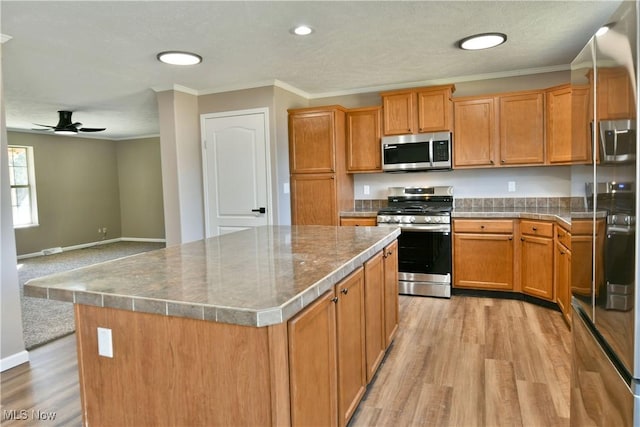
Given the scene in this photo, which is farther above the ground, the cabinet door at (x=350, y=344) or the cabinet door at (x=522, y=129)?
the cabinet door at (x=522, y=129)

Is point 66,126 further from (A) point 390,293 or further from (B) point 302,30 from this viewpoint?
(A) point 390,293

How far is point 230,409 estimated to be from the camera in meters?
1.29

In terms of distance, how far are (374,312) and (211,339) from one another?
127cm

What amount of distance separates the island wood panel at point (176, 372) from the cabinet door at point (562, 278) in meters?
2.82

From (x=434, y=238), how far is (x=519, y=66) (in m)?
1.92

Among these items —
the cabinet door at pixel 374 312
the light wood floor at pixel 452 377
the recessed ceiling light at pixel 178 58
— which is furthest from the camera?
the recessed ceiling light at pixel 178 58

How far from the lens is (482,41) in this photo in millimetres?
3270

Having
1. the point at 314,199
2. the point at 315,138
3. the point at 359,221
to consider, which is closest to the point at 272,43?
the point at 315,138

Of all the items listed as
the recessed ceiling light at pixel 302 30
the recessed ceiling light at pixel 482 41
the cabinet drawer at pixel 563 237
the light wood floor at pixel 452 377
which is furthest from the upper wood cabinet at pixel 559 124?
the recessed ceiling light at pixel 302 30

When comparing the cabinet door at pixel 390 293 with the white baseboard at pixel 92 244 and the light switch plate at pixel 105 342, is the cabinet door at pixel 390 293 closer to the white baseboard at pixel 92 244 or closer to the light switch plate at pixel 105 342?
the light switch plate at pixel 105 342

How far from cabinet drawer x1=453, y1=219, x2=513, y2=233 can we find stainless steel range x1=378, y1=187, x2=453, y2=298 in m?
0.11

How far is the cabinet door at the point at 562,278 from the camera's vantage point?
321cm

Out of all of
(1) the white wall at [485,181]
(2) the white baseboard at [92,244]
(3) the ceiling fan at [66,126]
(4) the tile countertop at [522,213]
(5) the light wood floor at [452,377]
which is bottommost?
(5) the light wood floor at [452,377]

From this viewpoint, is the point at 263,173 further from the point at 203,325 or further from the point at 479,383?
the point at 203,325
